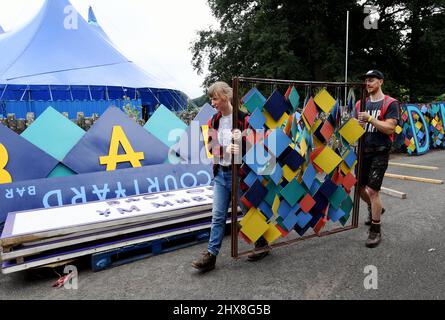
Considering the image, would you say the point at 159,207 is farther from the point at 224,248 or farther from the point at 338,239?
the point at 338,239

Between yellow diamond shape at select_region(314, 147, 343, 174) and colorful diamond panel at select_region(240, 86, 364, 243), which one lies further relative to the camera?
yellow diamond shape at select_region(314, 147, 343, 174)

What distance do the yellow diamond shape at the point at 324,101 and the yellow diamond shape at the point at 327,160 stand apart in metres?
0.41

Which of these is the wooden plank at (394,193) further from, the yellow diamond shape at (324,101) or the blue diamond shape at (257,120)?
the blue diamond shape at (257,120)

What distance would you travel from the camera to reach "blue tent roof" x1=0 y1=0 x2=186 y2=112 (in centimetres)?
1557

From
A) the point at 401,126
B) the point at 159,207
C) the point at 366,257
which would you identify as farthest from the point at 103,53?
the point at 366,257

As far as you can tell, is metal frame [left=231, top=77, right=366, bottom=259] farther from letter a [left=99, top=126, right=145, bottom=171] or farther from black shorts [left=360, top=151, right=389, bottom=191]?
letter a [left=99, top=126, right=145, bottom=171]

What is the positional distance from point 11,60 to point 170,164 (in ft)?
49.7

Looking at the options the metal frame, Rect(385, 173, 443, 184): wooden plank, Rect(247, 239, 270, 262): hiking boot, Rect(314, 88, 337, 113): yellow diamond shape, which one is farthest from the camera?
Rect(385, 173, 443, 184): wooden plank

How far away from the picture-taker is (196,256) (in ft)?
11.3

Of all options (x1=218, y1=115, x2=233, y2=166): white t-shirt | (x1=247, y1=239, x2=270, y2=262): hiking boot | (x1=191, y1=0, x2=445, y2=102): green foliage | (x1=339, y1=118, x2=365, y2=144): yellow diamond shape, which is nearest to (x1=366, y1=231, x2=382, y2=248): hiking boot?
(x1=339, y1=118, x2=365, y2=144): yellow diamond shape

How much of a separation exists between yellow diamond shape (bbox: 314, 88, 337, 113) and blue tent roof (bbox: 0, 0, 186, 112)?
1493cm

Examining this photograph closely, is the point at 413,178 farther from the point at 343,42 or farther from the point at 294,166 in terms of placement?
the point at 343,42

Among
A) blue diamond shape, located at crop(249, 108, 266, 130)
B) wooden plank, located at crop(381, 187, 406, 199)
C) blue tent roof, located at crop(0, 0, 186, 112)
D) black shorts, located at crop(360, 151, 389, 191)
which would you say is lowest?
wooden plank, located at crop(381, 187, 406, 199)

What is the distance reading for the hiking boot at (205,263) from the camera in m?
3.03
